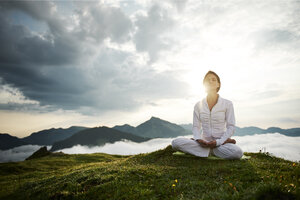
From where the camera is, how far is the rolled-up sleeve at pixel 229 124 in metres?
8.78

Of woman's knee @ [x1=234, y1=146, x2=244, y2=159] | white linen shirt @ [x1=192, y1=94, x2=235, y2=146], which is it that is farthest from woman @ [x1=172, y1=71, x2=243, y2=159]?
woman's knee @ [x1=234, y1=146, x2=244, y2=159]

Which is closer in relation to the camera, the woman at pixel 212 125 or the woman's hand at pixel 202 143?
the woman's hand at pixel 202 143

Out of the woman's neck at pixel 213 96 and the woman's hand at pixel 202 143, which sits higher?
the woman's neck at pixel 213 96

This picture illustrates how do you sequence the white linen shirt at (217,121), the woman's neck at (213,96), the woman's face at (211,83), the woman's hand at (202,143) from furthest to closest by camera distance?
the woman's neck at (213,96), the woman's face at (211,83), the white linen shirt at (217,121), the woman's hand at (202,143)

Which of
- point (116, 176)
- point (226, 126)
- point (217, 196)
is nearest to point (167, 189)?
point (217, 196)

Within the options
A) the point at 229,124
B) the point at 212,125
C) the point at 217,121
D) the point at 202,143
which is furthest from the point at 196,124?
the point at 229,124

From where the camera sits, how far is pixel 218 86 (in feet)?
32.0

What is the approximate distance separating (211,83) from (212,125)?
228cm

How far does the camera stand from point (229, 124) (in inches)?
363

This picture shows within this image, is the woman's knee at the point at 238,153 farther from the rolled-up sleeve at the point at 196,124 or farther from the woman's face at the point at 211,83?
the woman's face at the point at 211,83

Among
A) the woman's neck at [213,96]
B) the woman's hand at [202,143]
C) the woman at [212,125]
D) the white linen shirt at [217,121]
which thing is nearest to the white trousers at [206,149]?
the woman at [212,125]

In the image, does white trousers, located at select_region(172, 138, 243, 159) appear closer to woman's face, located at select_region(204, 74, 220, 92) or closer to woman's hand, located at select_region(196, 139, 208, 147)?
woman's hand, located at select_region(196, 139, 208, 147)

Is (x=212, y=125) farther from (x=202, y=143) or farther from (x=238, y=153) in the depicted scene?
(x=238, y=153)

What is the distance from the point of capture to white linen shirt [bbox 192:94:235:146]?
920 centimetres
